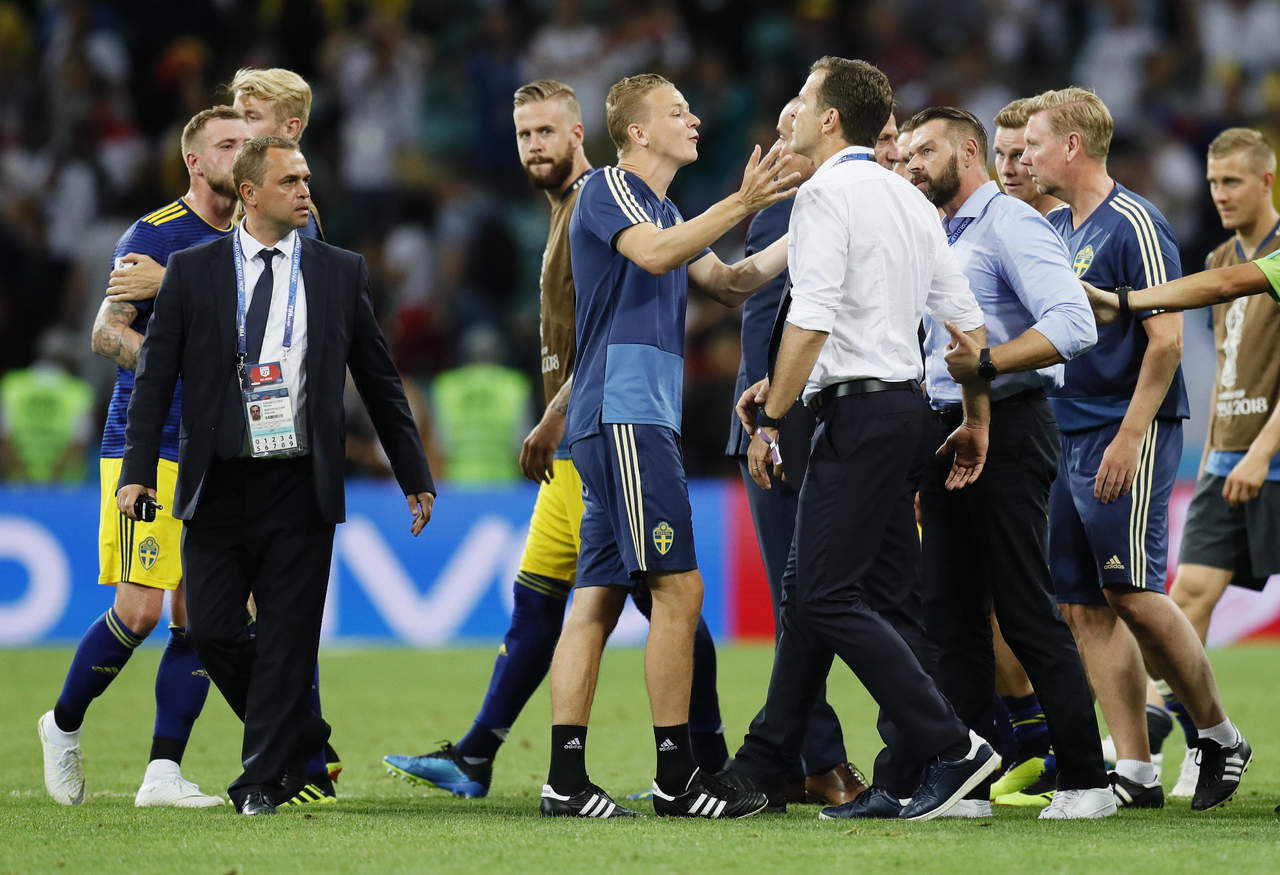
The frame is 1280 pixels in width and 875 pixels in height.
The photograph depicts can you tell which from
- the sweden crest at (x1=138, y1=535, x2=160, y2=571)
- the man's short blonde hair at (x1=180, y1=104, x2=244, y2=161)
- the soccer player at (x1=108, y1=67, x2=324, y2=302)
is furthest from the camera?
the soccer player at (x1=108, y1=67, x2=324, y2=302)

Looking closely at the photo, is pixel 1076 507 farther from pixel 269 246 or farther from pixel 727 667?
pixel 727 667

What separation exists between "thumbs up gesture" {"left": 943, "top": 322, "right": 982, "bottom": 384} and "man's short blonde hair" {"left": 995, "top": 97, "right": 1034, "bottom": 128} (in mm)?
1176

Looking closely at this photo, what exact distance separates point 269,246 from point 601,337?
118 centimetres

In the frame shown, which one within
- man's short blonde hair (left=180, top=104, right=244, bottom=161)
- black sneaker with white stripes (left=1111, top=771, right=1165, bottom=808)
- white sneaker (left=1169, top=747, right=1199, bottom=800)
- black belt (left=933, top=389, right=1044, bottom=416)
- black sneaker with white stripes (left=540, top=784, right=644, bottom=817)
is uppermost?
man's short blonde hair (left=180, top=104, right=244, bottom=161)

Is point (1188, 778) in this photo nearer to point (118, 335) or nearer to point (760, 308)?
point (760, 308)

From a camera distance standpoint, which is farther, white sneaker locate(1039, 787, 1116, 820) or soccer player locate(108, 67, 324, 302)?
soccer player locate(108, 67, 324, 302)

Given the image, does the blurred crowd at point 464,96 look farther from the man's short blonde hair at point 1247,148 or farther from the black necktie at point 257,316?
the black necktie at point 257,316

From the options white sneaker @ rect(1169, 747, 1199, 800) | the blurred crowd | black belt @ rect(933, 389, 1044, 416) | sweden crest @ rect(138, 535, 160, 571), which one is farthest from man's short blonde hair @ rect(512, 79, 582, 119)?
the blurred crowd

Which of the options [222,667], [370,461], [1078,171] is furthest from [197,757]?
[370,461]

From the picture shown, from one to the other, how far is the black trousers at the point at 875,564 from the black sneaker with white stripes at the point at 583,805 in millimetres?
823

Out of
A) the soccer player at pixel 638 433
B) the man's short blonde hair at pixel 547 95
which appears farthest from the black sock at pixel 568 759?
the man's short blonde hair at pixel 547 95

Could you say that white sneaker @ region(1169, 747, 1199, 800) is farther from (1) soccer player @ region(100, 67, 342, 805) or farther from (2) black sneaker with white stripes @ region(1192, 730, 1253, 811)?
(1) soccer player @ region(100, 67, 342, 805)

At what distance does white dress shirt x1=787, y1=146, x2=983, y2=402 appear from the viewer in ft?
17.3

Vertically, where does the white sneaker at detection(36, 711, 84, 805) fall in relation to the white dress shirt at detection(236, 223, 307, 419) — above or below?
below
